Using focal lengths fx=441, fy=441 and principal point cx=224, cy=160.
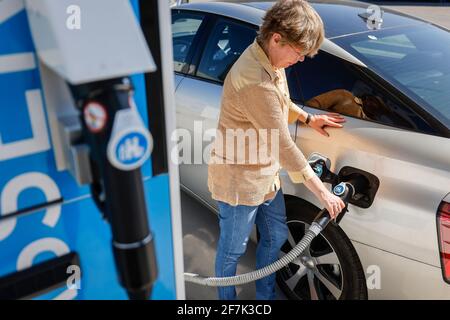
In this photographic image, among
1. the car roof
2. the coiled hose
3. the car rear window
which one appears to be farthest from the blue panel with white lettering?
the car roof

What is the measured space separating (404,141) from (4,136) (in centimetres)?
165

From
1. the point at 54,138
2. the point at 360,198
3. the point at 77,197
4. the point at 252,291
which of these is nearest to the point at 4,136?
the point at 54,138

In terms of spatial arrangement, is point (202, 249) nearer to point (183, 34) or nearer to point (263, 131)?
point (263, 131)

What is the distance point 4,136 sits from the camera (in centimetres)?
88

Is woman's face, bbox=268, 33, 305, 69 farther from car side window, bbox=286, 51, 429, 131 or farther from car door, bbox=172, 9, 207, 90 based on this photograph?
car door, bbox=172, 9, 207, 90

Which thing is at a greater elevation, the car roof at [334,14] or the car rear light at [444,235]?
the car roof at [334,14]

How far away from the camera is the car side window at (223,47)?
285cm

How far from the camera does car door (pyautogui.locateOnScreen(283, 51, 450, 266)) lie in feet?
6.16

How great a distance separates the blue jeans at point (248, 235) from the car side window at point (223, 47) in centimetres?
104

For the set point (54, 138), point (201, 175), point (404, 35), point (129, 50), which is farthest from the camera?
point (201, 175)

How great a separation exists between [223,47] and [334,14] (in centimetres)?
76

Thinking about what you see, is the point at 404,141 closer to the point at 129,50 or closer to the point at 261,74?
the point at 261,74

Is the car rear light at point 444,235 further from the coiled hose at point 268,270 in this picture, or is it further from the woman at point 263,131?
the coiled hose at point 268,270

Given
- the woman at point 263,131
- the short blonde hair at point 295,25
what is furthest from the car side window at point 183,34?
the short blonde hair at point 295,25
